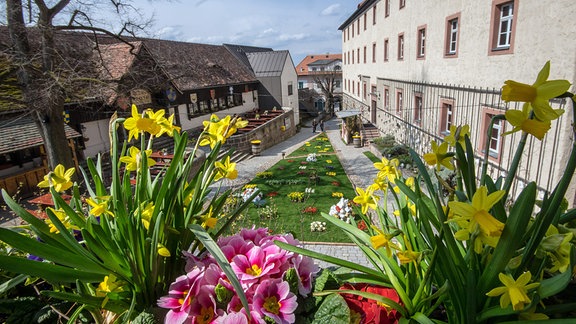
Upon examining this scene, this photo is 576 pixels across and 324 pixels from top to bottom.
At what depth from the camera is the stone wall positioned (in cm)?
1917

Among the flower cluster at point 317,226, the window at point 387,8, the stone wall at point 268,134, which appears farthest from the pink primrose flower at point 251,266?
the window at point 387,8

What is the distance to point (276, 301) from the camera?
1.20 metres

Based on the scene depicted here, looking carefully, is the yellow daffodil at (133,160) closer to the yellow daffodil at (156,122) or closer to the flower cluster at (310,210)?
the yellow daffodil at (156,122)

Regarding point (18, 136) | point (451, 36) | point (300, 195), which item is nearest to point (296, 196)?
point (300, 195)

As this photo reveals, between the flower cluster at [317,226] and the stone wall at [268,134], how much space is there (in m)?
8.01

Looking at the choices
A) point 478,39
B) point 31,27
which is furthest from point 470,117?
point 31,27

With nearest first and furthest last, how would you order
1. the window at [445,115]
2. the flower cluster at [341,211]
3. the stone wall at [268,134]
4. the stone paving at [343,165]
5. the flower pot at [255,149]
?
the stone paving at [343,165] < the flower cluster at [341,211] < the window at [445,115] < the stone wall at [268,134] < the flower pot at [255,149]

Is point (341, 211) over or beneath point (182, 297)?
beneath

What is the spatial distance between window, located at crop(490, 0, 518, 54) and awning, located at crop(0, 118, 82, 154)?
14434 millimetres

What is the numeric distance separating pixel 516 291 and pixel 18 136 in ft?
47.6

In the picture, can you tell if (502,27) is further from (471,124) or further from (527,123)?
(527,123)

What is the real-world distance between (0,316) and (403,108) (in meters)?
17.3

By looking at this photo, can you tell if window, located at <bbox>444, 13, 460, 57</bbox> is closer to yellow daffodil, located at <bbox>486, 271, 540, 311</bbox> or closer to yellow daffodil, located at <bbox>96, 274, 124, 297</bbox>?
yellow daffodil, located at <bbox>486, 271, 540, 311</bbox>

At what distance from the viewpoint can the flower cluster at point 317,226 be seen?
331 inches
